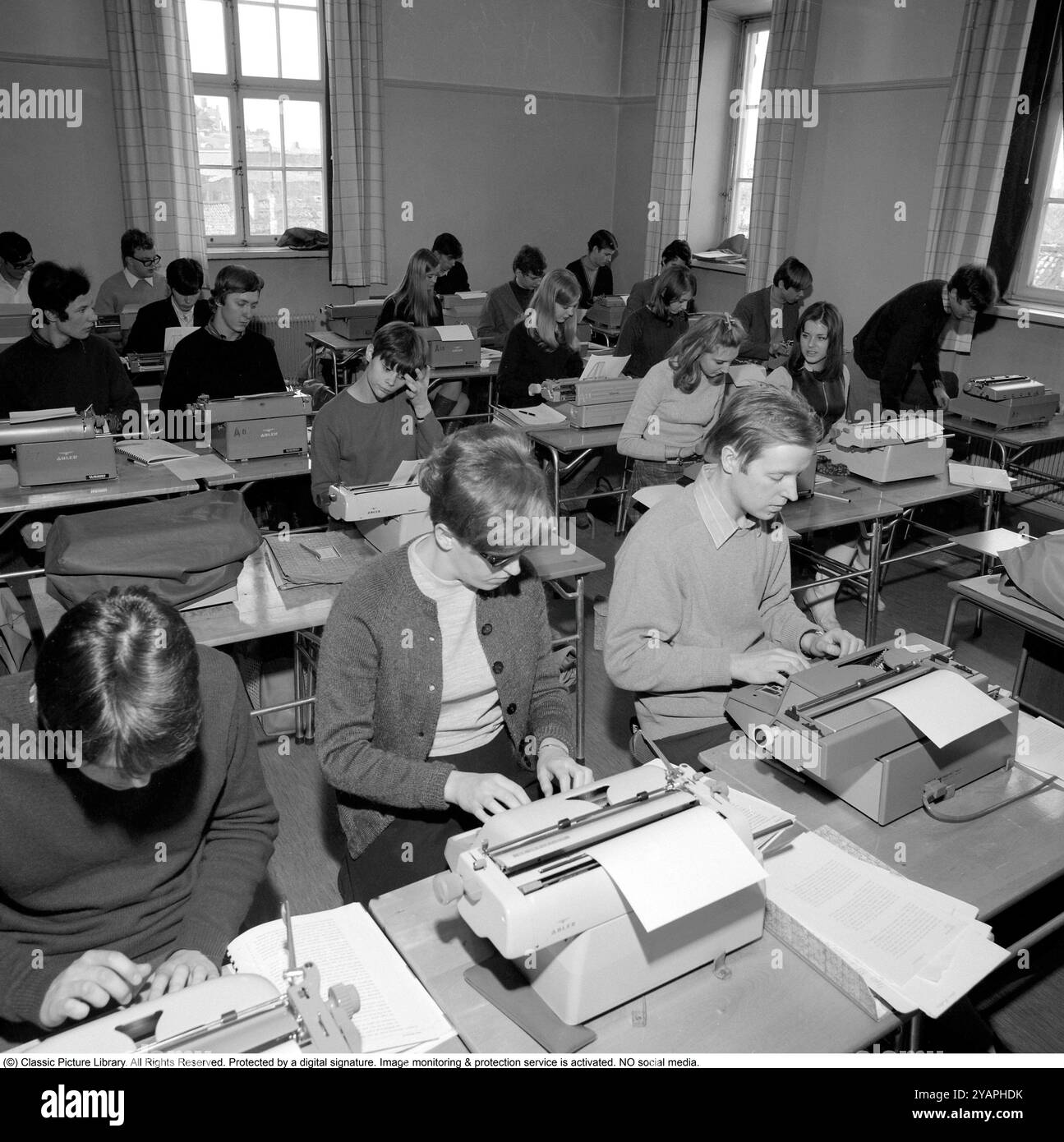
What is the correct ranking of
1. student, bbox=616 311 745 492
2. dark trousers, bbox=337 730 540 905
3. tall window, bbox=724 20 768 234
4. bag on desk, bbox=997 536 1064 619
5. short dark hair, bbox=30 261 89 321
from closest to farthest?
1. dark trousers, bbox=337 730 540 905
2. bag on desk, bbox=997 536 1064 619
3. short dark hair, bbox=30 261 89 321
4. student, bbox=616 311 745 492
5. tall window, bbox=724 20 768 234

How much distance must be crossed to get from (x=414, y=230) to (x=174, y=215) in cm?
186

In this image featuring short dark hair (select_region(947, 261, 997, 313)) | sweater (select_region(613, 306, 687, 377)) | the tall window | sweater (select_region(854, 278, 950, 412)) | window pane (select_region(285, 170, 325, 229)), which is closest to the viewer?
short dark hair (select_region(947, 261, 997, 313))

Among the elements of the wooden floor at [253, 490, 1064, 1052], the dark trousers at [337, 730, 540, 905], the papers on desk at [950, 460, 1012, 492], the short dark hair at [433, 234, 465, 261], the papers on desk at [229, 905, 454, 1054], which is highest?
the short dark hair at [433, 234, 465, 261]

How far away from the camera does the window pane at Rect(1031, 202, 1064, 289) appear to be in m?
5.57

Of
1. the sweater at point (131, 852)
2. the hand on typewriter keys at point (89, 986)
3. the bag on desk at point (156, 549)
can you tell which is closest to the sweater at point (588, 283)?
the bag on desk at point (156, 549)

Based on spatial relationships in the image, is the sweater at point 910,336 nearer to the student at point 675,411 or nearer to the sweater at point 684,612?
the student at point 675,411

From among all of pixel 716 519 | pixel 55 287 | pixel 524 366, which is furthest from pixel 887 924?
pixel 524 366

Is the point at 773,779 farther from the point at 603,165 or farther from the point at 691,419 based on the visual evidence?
the point at 603,165

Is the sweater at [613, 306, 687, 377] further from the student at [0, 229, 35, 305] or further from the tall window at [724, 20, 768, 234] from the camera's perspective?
the student at [0, 229, 35, 305]

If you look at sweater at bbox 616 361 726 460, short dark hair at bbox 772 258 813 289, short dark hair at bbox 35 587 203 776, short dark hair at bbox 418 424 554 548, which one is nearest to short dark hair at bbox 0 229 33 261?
sweater at bbox 616 361 726 460

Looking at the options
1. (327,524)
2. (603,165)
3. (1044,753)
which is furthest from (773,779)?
(603,165)

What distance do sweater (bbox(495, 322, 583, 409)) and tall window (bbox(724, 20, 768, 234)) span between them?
310 centimetres

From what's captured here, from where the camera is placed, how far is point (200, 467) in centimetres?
355

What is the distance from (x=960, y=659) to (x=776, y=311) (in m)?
2.57
